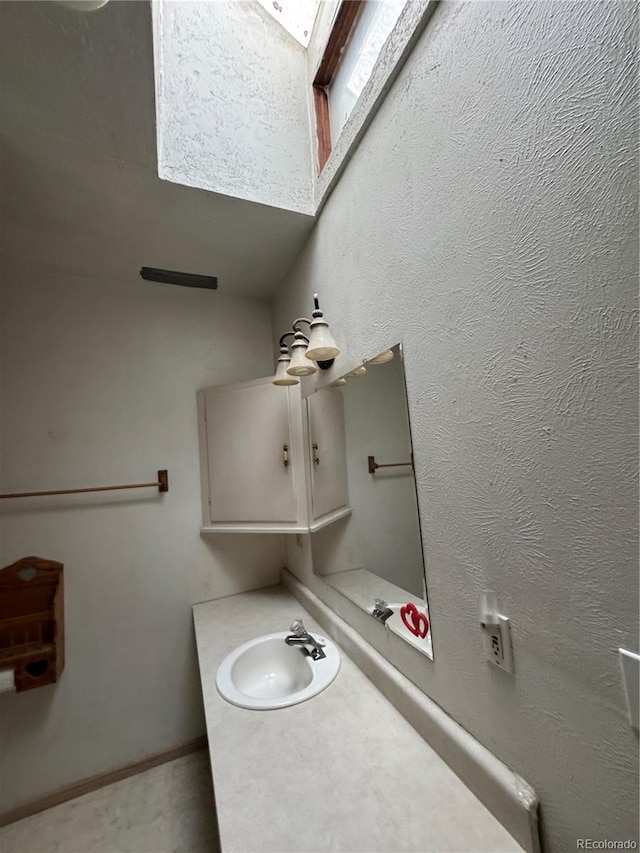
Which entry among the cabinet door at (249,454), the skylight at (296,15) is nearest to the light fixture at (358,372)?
the cabinet door at (249,454)

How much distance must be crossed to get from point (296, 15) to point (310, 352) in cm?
147

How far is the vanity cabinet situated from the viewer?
1459 mm

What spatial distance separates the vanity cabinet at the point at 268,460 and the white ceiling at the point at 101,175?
65cm

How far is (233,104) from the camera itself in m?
1.26

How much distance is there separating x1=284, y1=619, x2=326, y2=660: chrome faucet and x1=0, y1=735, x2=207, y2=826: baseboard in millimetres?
997

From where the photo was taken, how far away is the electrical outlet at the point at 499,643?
0.63m

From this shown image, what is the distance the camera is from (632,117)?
17.2 inches

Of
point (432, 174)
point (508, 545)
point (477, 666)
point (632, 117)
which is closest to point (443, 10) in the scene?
point (432, 174)

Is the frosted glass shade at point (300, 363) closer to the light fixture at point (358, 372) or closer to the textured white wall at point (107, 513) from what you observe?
the light fixture at point (358, 372)

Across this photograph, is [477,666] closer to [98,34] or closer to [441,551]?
[441,551]

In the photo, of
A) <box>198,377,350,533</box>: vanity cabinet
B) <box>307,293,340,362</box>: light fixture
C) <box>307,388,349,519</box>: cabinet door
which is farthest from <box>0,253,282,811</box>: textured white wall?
<box>307,293,340,362</box>: light fixture

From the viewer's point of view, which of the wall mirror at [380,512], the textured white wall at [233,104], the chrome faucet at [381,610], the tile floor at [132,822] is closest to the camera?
the wall mirror at [380,512]

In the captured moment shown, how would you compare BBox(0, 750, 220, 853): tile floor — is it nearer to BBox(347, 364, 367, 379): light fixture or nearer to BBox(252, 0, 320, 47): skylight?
BBox(347, 364, 367, 379): light fixture

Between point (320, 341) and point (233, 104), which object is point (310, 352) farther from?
point (233, 104)
